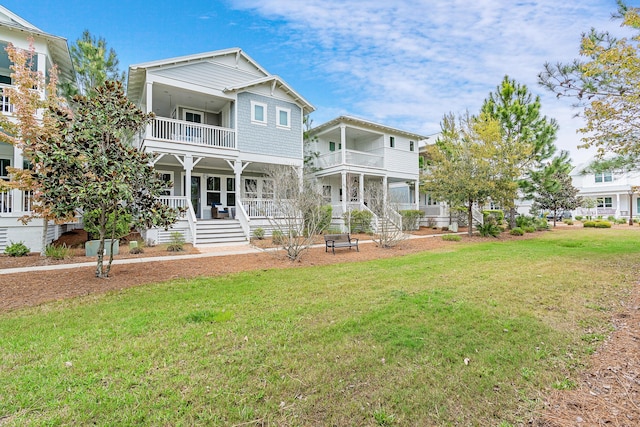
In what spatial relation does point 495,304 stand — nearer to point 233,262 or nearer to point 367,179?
point 233,262

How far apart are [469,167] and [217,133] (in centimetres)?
1373

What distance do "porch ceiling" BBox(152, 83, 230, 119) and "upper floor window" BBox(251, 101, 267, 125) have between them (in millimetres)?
1435

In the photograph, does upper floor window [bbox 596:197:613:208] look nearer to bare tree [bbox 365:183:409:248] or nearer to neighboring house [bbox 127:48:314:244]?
bare tree [bbox 365:183:409:248]

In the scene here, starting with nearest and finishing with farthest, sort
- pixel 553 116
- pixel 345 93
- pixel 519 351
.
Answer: pixel 519 351 < pixel 553 116 < pixel 345 93

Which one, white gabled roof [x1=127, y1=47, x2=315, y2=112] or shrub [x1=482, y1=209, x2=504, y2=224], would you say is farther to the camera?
shrub [x1=482, y1=209, x2=504, y2=224]

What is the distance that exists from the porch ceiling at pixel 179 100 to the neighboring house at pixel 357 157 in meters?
7.11

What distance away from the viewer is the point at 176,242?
13.1 meters

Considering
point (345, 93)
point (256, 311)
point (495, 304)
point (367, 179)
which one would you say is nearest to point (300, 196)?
point (256, 311)

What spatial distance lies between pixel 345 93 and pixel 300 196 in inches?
781

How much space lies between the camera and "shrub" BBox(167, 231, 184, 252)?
11969 millimetres

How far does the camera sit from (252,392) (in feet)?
9.64

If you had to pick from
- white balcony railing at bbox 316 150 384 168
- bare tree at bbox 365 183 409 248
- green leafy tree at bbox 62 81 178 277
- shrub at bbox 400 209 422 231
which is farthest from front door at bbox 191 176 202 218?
shrub at bbox 400 209 422 231

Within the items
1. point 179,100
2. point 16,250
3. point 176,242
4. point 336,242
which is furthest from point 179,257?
point 179,100

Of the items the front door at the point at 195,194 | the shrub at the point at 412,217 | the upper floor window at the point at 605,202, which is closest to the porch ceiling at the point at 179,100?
the front door at the point at 195,194
